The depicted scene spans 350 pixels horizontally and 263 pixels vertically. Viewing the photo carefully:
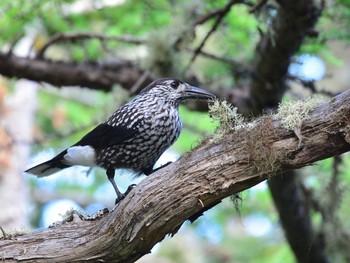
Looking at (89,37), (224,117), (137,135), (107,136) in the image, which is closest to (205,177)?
(224,117)

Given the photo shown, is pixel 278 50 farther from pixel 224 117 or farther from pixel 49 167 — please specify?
pixel 224 117

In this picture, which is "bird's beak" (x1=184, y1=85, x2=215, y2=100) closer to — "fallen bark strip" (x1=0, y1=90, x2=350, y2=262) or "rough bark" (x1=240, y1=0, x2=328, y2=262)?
"rough bark" (x1=240, y1=0, x2=328, y2=262)

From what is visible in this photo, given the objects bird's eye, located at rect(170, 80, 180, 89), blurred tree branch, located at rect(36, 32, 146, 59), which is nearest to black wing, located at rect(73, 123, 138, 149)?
bird's eye, located at rect(170, 80, 180, 89)

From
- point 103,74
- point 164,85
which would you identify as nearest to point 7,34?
point 103,74

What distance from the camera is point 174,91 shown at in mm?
5070

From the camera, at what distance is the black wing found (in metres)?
4.72

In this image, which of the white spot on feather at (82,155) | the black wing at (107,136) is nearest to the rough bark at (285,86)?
the black wing at (107,136)

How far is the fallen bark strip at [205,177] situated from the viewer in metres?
3.43

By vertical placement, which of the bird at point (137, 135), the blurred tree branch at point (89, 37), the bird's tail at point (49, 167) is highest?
the blurred tree branch at point (89, 37)

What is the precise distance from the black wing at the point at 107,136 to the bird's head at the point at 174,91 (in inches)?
16.5

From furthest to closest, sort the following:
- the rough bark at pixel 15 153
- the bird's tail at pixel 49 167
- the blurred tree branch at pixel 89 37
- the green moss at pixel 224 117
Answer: the rough bark at pixel 15 153
the blurred tree branch at pixel 89 37
the bird's tail at pixel 49 167
the green moss at pixel 224 117

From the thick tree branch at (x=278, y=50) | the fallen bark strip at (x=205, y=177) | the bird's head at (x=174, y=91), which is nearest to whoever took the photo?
the fallen bark strip at (x=205, y=177)

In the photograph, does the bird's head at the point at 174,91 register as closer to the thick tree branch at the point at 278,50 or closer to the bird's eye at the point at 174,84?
the bird's eye at the point at 174,84

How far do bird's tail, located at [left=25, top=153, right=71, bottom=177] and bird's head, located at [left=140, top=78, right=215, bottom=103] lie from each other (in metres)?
0.81
